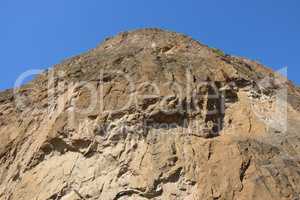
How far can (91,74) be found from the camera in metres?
17.5

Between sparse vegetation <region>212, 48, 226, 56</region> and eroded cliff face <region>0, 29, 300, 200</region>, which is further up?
sparse vegetation <region>212, 48, 226, 56</region>

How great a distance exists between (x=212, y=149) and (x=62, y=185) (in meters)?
4.47

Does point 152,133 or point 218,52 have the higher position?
point 218,52

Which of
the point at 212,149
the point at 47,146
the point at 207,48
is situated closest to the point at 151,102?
the point at 212,149

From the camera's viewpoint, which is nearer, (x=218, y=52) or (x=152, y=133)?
(x=152, y=133)

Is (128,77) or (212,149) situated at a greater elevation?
(128,77)

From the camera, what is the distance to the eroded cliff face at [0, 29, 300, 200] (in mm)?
14086

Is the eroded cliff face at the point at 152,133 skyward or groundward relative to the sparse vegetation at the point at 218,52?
groundward

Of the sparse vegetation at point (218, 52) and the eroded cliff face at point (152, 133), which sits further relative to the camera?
the sparse vegetation at point (218, 52)

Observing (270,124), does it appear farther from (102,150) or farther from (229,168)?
(102,150)

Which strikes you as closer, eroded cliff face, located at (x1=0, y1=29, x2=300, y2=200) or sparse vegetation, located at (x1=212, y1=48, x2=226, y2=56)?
eroded cliff face, located at (x1=0, y1=29, x2=300, y2=200)

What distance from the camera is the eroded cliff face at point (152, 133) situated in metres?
14.1

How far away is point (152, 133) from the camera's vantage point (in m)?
15.1

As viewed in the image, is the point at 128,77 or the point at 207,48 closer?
the point at 128,77
